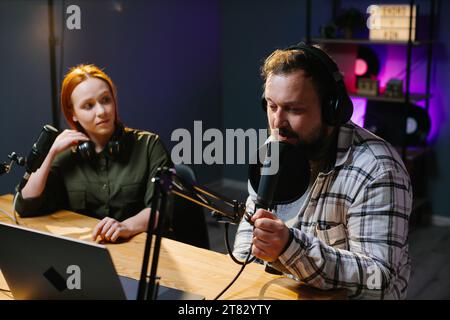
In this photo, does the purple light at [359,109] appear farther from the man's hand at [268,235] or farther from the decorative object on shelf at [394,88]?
the man's hand at [268,235]

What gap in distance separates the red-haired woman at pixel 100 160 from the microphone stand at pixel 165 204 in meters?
1.02

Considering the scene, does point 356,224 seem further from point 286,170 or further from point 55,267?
point 55,267

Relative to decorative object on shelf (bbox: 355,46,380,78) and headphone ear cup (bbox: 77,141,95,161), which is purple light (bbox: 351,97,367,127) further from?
headphone ear cup (bbox: 77,141,95,161)

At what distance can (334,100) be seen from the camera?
1545mm

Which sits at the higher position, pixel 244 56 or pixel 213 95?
pixel 244 56

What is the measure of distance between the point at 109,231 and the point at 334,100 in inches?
29.9

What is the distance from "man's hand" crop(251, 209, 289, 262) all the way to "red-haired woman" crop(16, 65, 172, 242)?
2.84 ft

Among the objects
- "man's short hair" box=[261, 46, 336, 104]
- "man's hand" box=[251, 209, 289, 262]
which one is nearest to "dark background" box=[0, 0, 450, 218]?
"man's short hair" box=[261, 46, 336, 104]

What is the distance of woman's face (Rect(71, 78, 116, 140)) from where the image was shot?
212 centimetres

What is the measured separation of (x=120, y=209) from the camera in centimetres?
219

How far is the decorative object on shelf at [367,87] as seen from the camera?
3.96 m
